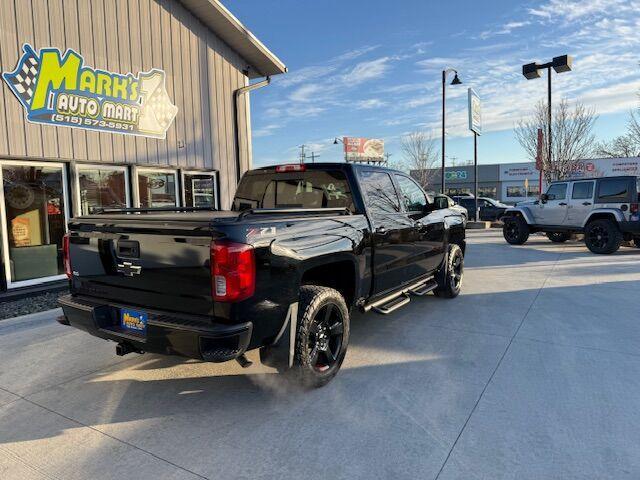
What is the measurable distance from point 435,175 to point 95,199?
144 feet

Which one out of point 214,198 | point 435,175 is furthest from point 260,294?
point 435,175

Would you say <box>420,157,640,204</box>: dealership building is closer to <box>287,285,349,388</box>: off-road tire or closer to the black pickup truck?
the black pickup truck

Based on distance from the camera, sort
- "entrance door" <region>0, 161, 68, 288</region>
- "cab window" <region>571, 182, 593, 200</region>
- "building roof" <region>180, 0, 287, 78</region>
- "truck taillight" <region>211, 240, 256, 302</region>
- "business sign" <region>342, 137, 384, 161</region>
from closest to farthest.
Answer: "truck taillight" <region>211, 240, 256, 302</region>
"entrance door" <region>0, 161, 68, 288</region>
"building roof" <region>180, 0, 287, 78</region>
"cab window" <region>571, 182, 593, 200</region>
"business sign" <region>342, 137, 384, 161</region>

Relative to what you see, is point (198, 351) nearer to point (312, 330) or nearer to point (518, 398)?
point (312, 330)

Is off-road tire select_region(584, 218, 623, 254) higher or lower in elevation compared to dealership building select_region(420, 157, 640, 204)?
lower

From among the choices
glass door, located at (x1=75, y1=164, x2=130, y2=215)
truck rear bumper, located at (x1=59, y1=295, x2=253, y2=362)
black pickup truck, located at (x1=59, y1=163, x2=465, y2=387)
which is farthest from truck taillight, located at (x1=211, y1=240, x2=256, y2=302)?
glass door, located at (x1=75, y1=164, x2=130, y2=215)

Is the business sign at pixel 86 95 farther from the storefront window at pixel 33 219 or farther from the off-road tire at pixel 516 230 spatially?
the off-road tire at pixel 516 230

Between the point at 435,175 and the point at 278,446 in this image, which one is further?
the point at 435,175

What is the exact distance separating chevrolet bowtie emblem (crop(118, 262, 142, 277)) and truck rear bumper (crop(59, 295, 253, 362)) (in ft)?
0.82

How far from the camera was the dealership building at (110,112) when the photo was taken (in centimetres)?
684

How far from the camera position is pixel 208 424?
3.10m

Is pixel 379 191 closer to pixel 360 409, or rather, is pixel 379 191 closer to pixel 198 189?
pixel 360 409

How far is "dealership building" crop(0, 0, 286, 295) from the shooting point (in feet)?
22.4

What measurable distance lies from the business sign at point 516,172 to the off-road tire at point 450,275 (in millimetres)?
48813
